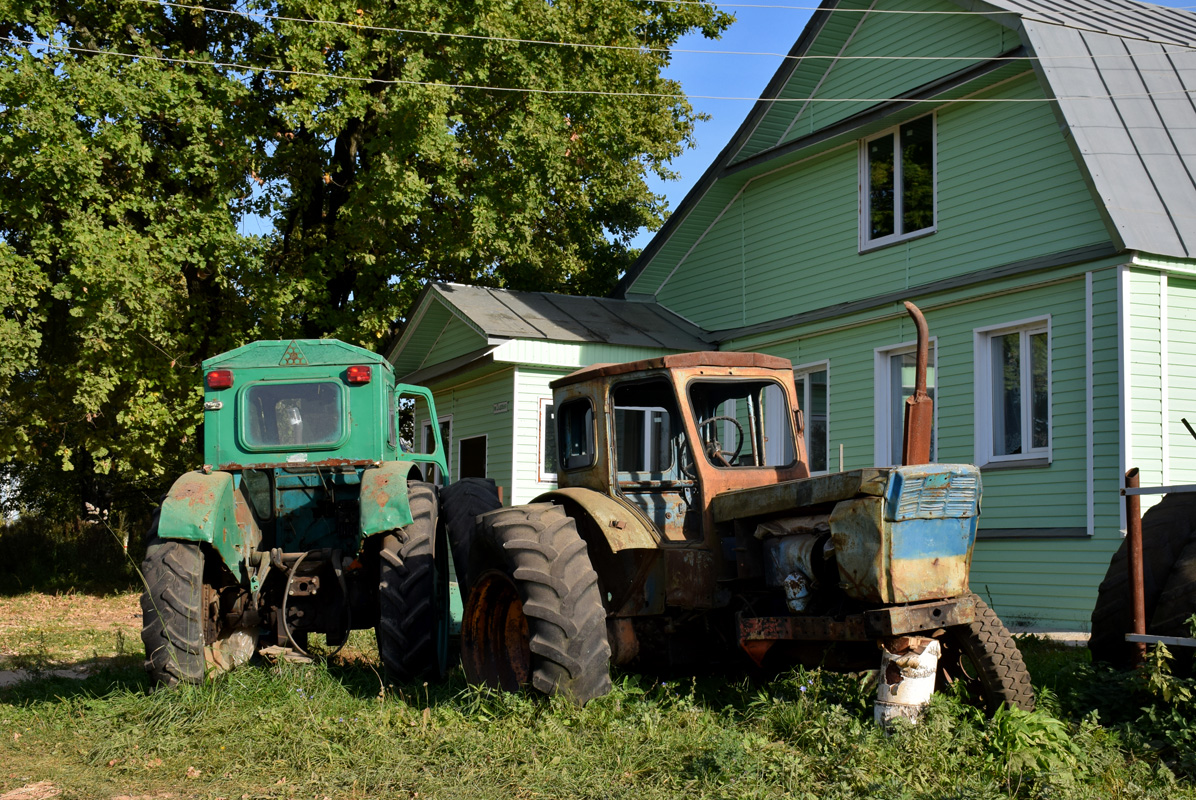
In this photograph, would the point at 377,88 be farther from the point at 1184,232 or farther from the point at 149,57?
the point at 1184,232

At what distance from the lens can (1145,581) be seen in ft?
22.3

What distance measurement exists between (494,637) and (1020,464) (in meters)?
7.42

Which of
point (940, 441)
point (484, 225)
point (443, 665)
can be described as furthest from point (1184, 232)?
point (484, 225)

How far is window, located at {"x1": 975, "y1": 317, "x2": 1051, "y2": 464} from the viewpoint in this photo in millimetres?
12594

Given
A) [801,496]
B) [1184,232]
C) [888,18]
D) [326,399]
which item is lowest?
[801,496]

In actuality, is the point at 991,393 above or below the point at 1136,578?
above

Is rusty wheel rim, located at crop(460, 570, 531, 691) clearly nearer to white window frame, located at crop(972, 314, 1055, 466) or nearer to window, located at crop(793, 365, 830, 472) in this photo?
white window frame, located at crop(972, 314, 1055, 466)

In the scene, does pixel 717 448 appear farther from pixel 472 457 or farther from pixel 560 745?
pixel 472 457

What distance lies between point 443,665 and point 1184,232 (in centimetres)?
853

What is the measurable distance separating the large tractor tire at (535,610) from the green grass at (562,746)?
0.21 meters

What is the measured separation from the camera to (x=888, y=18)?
50.9 ft

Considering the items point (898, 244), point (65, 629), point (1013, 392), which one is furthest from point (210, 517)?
point (898, 244)

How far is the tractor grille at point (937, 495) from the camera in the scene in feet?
18.8

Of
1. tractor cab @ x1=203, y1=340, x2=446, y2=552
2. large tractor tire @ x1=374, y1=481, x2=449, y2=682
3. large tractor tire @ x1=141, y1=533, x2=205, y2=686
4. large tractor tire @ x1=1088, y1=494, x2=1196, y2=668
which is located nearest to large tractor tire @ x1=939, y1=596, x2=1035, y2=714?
large tractor tire @ x1=1088, y1=494, x2=1196, y2=668
